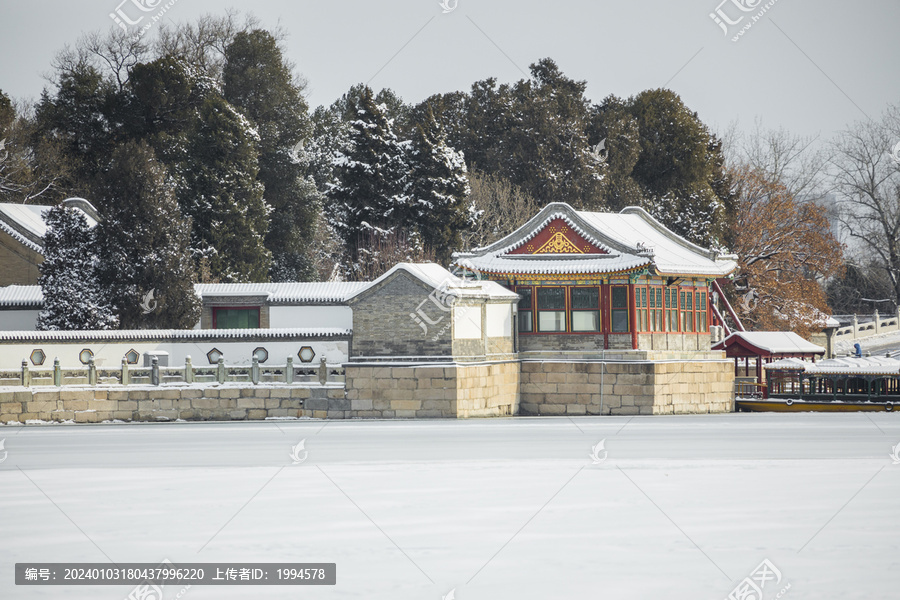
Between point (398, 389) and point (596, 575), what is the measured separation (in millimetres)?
15312

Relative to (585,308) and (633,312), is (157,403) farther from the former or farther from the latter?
(633,312)

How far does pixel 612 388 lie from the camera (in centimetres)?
2752

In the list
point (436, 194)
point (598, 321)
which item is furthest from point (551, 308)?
point (436, 194)

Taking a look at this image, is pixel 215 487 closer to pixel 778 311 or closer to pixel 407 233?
pixel 407 233

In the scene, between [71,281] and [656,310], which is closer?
[71,281]

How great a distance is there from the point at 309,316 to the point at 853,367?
14176mm

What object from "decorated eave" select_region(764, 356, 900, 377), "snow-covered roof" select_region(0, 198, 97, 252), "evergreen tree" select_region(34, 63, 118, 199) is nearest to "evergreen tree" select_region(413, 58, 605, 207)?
"evergreen tree" select_region(34, 63, 118, 199)

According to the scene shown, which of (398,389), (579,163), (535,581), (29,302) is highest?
(579,163)

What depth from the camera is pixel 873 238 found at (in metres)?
53.7

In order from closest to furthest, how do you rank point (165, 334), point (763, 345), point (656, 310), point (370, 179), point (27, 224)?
point (165, 334)
point (656, 310)
point (763, 345)
point (27, 224)
point (370, 179)

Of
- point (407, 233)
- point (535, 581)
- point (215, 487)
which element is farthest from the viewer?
point (407, 233)

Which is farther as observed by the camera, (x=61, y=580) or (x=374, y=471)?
(x=374, y=471)

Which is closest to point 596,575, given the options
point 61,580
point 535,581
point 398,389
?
point 535,581

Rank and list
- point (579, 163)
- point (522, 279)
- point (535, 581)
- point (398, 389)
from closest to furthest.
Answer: point (535, 581) → point (398, 389) → point (522, 279) → point (579, 163)
